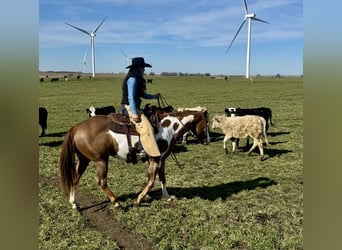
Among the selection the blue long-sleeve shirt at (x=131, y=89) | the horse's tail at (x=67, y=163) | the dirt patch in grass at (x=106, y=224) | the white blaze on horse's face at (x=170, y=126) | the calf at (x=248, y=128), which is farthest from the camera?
the calf at (x=248, y=128)

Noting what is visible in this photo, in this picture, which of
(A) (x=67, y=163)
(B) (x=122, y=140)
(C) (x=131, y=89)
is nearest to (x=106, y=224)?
(A) (x=67, y=163)

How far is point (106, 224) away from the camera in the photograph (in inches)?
245

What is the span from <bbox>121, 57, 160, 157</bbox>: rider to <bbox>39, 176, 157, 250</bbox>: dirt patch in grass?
5.10 ft

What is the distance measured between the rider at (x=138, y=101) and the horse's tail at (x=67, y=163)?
1.38 m

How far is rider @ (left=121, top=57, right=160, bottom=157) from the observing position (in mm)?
6469

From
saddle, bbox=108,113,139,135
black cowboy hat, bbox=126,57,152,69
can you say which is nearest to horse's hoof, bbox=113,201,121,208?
saddle, bbox=108,113,139,135

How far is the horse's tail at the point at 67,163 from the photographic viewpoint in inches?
263

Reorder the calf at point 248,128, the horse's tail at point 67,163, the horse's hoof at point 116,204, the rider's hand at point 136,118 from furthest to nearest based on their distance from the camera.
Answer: the calf at point 248,128 < the horse's hoof at point 116,204 < the horse's tail at point 67,163 < the rider's hand at point 136,118

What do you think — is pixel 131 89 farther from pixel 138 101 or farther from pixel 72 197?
pixel 72 197

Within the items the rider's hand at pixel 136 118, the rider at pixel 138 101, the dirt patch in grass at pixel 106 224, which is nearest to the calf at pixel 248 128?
the rider at pixel 138 101

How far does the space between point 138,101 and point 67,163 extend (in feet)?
6.41

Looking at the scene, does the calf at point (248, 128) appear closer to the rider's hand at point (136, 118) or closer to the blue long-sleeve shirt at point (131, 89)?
the rider's hand at point (136, 118)
